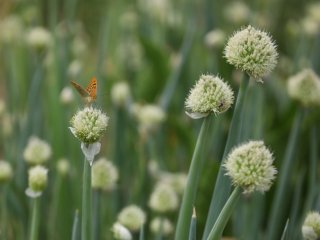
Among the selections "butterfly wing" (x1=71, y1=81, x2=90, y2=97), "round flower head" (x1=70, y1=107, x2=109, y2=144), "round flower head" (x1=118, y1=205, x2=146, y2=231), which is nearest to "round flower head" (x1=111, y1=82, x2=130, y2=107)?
"round flower head" (x1=118, y1=205, x2=146, y2=231)

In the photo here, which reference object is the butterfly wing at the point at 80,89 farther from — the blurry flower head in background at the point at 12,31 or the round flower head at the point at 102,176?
the blurry flower head in background at the point at 12,31

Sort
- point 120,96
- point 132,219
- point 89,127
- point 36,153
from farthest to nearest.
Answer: point 120,96, point 36,153, point 132,219, point 89,127

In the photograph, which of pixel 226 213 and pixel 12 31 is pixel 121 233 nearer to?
pixel 226 213

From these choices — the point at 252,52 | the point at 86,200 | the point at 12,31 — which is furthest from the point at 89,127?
the point at 12,31

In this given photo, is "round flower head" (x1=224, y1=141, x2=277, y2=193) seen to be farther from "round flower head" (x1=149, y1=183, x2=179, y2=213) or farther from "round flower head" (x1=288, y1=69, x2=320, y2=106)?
"round flower head" (x1=288, y1=69, x2=320, y2=106)

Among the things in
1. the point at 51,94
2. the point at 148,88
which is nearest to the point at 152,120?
the point at 51,94

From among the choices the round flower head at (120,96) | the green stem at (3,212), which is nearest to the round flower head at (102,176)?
the green stem at (3,212)

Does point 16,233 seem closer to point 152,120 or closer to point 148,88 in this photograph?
point 152,120
